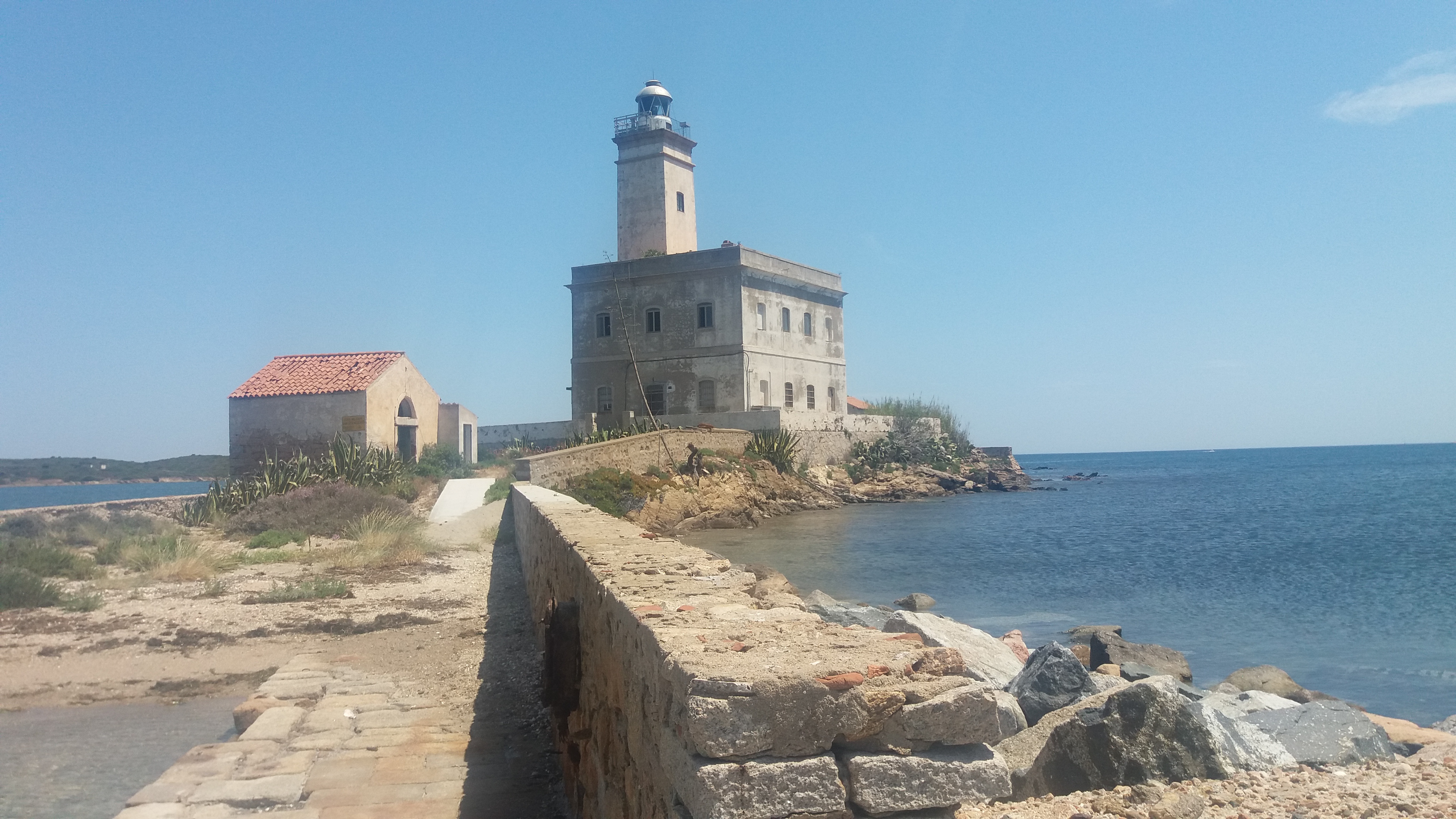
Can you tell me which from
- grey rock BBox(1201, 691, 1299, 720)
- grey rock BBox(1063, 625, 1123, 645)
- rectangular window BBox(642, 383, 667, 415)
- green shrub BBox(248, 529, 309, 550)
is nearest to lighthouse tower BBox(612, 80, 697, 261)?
rectangular window BBox(642, 383, 667, 415)

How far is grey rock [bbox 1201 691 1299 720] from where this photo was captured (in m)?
7.73

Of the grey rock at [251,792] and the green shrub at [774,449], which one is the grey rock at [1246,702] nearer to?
the grey rock at [251,792]

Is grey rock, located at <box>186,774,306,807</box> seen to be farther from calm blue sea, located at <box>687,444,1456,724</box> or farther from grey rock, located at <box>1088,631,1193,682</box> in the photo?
calm blue sea, located at <box>687,444,1456,724</box>

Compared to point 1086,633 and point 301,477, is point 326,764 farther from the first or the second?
point 301,477

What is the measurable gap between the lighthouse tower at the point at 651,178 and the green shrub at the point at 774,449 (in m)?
9.03

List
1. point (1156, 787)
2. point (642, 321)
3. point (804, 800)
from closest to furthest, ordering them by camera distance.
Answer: point (804, 800)
point (1156, 787)
point (642, 321)

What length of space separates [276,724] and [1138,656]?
910 cm

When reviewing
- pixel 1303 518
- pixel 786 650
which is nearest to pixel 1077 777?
pixel 786 650

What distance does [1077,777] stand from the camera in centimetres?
541

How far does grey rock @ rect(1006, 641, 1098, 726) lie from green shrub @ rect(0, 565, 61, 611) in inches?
445

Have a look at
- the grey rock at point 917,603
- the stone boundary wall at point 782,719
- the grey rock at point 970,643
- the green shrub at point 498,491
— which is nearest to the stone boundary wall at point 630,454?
the green shrub at point 498,491

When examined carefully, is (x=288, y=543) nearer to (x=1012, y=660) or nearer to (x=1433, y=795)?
(x=1012, y=660)

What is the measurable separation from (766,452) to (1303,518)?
20.8 meters

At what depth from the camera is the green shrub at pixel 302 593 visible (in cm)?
1155
